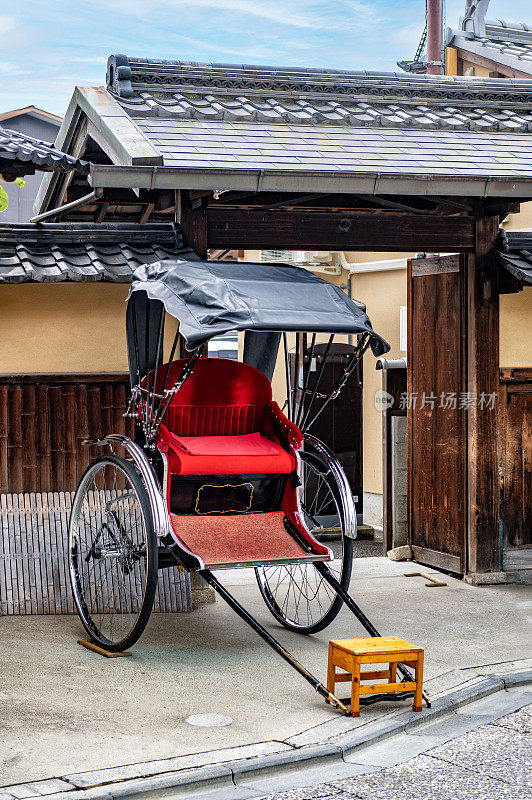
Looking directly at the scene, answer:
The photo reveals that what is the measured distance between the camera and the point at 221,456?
268 inches

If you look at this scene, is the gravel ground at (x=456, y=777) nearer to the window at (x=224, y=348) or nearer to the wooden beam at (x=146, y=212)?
the wooden beam at (x=146, y=212)

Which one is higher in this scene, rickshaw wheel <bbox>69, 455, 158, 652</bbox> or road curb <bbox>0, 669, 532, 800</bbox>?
rickshaw wheel <bbox>69, 455, 158, 652</bbox>

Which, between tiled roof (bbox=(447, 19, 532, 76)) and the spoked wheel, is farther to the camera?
tiled roof (bbox=(447, 19, 532, 76))

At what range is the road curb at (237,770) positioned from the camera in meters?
4.37

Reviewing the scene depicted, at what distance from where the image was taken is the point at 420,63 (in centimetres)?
1566

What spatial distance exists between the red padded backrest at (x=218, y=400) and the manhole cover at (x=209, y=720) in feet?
7.73

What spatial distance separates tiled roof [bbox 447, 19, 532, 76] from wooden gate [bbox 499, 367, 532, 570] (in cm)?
643

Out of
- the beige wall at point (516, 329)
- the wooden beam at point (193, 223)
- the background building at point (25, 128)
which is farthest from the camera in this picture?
the background building at point (25, 128)

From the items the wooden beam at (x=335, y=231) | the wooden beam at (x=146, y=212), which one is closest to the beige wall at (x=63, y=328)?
the wooden beam at (x=335, y=231)

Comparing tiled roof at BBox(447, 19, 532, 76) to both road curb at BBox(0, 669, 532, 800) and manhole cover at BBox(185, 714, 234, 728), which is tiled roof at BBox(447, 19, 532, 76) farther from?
manhole cover at BBox(185, 714, 234, 728)

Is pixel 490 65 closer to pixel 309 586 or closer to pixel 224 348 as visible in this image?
pixel 309 586

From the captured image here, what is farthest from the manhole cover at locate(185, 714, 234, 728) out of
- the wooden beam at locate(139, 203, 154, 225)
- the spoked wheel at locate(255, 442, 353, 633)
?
the wooden beam at locate(139, 203, 154, 225)

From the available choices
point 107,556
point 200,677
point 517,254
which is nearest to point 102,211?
point 517,254

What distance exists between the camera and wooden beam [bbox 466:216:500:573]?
29.5ft
